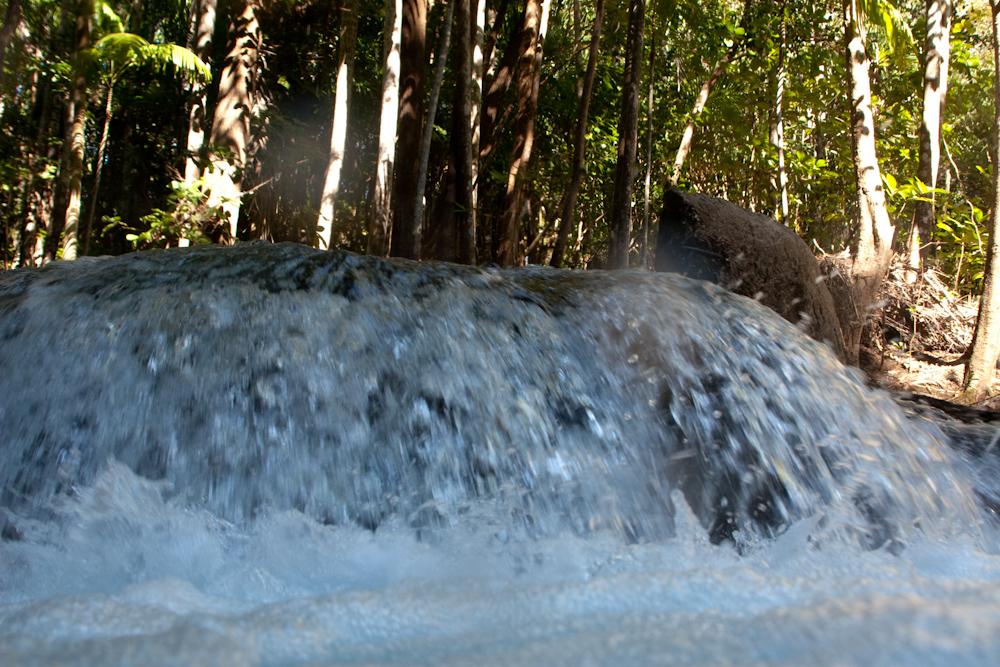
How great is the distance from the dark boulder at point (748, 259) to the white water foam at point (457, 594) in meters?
3.33

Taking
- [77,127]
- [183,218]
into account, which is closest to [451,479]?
[183,218]

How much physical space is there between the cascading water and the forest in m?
3.45

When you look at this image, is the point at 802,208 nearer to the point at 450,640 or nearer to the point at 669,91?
the point at 669,91

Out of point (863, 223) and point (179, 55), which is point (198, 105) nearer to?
point (179, 55)

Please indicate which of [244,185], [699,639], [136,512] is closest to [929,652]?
[699,639]

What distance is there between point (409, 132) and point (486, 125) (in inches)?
72.0

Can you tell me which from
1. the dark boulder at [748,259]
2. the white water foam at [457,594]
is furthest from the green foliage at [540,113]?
the white water foam at [457,594]

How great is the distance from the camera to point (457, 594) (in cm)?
184

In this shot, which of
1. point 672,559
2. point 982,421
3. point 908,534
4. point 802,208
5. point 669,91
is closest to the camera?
point 672,559

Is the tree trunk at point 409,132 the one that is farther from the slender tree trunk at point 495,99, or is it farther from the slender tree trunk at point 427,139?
the slender tree trunk at point 495,99

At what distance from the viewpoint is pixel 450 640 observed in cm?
156

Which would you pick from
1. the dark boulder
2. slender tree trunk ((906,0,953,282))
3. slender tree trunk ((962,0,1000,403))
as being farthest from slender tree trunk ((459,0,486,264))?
slender tree trunk ((906,0,953,282))

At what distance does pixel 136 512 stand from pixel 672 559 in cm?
163

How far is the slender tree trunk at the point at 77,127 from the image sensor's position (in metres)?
8.83
